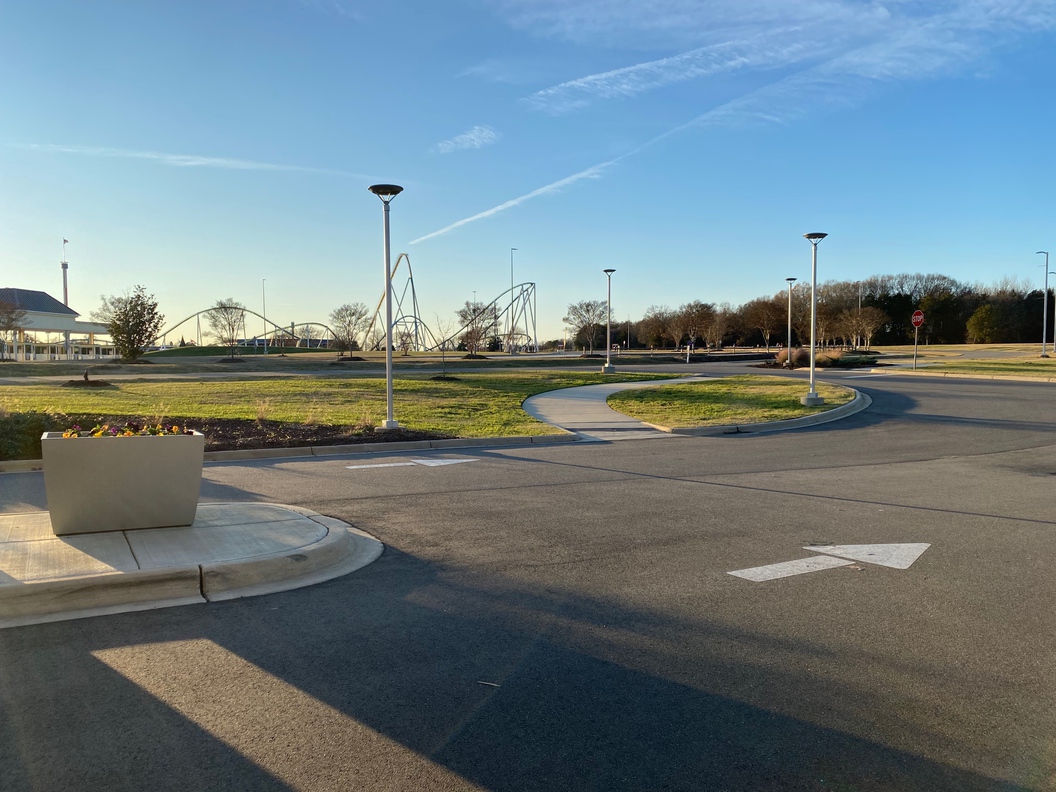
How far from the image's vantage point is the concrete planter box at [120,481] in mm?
6523

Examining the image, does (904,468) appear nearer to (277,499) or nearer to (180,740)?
(277,499)

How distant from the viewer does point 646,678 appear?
419 centimetres

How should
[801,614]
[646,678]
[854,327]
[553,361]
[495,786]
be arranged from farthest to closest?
[854,327] < [553,361] < [801,614] < [646,678] < [495,786]

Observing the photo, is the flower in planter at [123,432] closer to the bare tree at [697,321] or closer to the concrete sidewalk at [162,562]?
the concrete sidewalk at [162,562]

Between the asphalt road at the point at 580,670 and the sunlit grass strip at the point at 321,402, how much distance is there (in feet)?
32.3

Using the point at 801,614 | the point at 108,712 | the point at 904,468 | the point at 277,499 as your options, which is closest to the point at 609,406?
the point at 904,468

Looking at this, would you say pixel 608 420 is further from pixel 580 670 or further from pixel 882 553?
pixel 580 670

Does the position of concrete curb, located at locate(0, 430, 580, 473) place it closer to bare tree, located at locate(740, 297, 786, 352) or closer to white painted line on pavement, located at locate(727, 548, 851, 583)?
white painted line on pavement, located at locate(727, 548, 851, 583)

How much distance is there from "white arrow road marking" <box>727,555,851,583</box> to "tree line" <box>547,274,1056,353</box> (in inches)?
2816

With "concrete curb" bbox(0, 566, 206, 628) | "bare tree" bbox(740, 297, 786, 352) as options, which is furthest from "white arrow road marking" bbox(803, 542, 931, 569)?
"bare tree" bbox(740, 297, 786, 352)

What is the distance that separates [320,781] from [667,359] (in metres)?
58.6

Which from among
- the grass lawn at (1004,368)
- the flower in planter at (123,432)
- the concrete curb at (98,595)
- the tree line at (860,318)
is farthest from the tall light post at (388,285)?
the tree line at (860,318)

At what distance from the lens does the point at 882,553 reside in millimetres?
6969

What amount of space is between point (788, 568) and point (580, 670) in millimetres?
2893
